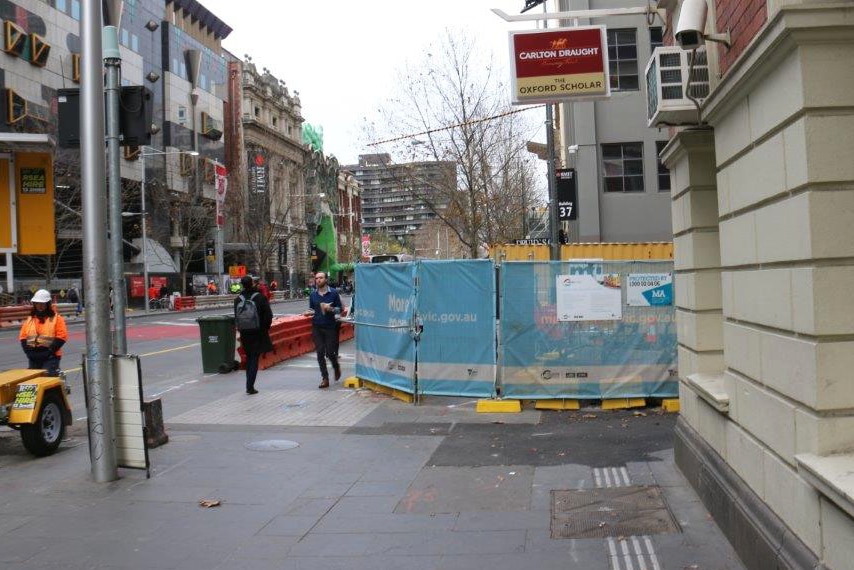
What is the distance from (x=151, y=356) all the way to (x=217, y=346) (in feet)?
17.4

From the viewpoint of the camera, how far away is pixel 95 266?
7.18 meters

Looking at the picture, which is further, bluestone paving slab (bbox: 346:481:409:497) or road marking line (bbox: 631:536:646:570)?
bluestone paving slab (bbox: 346:481:409:497)

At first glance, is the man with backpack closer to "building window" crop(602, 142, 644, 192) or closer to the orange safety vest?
the orange safety vest

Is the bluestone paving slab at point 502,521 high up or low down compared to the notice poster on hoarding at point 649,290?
down

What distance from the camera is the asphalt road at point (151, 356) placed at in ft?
45.9

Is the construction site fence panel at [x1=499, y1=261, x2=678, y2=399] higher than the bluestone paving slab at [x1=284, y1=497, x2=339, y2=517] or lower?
higher

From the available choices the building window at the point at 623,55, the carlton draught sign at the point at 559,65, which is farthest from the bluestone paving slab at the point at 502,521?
the building window at the point at 623,55

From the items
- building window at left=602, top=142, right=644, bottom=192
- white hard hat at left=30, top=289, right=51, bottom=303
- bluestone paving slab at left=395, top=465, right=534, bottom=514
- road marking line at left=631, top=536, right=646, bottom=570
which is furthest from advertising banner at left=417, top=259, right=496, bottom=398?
building window at left=602, top=142, right=644, bottom=192

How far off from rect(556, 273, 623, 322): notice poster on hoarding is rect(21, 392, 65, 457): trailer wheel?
635 cm

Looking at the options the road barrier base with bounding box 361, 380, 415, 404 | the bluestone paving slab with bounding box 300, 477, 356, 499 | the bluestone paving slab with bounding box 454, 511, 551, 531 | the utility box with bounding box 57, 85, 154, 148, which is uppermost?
the utility box with bounding box 57, 85, 154, 148

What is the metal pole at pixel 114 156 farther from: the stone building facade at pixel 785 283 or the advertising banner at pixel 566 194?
the advertising banner at pixel 566 194

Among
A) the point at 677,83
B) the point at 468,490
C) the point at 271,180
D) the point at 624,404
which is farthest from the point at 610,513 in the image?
the point at 271,180

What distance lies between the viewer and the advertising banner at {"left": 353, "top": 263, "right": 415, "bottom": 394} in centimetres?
1127

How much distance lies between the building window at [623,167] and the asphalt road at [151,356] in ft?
53.5
